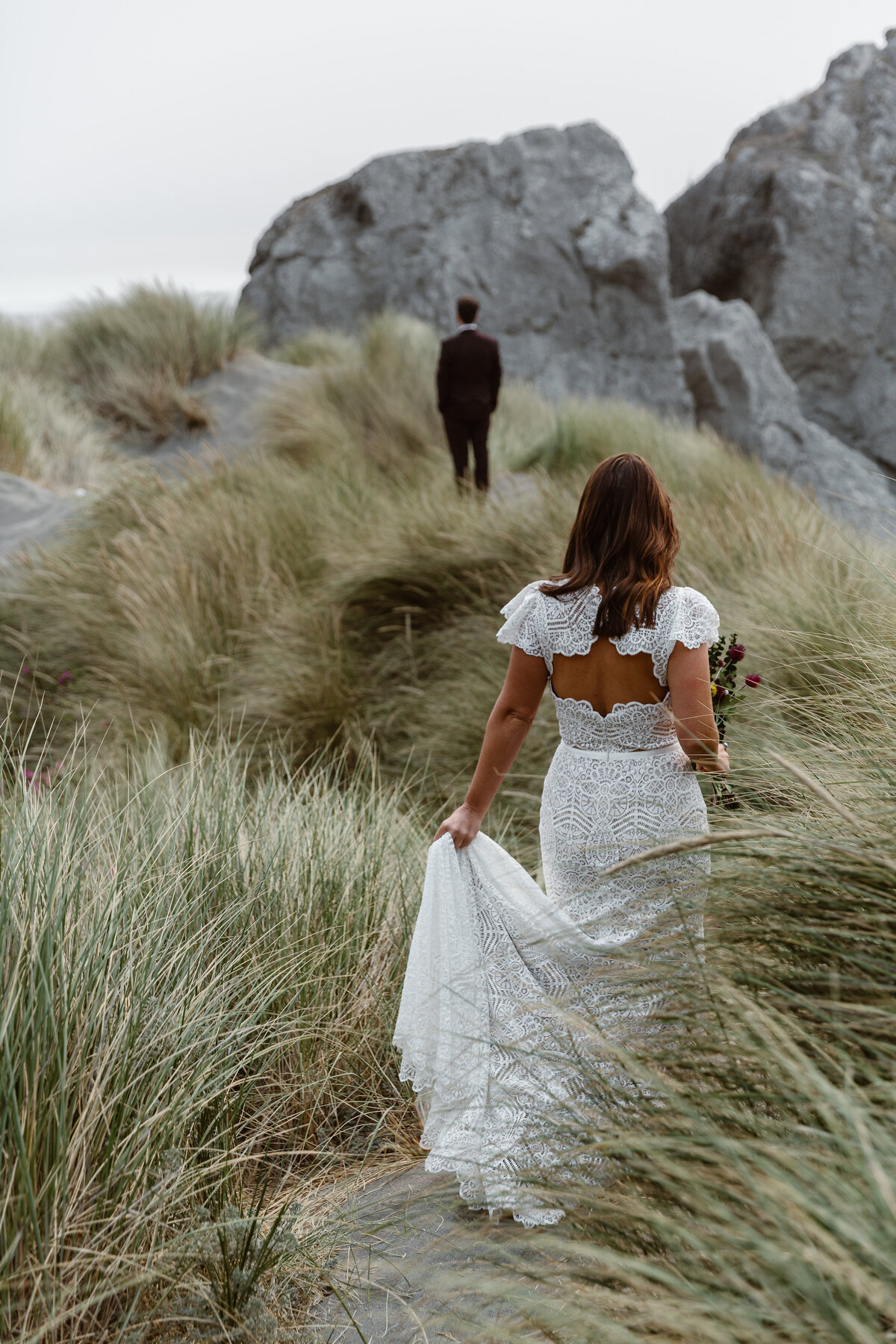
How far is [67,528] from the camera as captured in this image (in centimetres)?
784

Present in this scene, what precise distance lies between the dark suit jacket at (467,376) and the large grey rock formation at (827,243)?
11.2 metres

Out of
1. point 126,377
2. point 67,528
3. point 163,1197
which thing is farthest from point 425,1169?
point 126,377

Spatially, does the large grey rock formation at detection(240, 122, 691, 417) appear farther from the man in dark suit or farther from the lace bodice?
the lace bodice

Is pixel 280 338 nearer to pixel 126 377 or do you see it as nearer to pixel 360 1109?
pixel 126 377

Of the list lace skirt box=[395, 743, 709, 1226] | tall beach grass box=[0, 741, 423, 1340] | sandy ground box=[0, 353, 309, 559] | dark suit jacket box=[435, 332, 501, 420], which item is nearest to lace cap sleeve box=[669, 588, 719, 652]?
lace skirt box=[395, 743, 709, 1226]

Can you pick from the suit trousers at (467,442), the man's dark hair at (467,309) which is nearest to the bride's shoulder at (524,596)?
the suit trousers at (467,442)

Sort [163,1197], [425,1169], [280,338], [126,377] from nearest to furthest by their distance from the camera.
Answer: [163,1197] < [425,1169] < [126,377] < [280,338]

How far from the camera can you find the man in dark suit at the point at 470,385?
27.4 ft

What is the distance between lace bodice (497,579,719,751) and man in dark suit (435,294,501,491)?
19.7 ft

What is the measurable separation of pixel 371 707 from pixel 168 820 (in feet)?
8.07

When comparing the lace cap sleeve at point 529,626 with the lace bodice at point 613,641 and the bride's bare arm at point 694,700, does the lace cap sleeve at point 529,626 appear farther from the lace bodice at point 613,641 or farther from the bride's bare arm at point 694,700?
the bride's bare arm at point 694,700

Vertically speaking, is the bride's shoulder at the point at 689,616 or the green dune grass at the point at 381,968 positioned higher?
the bride's shoulder at the point at 689,616

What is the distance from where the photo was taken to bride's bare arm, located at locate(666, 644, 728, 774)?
2271mm

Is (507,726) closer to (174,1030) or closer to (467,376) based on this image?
(174,1030)
